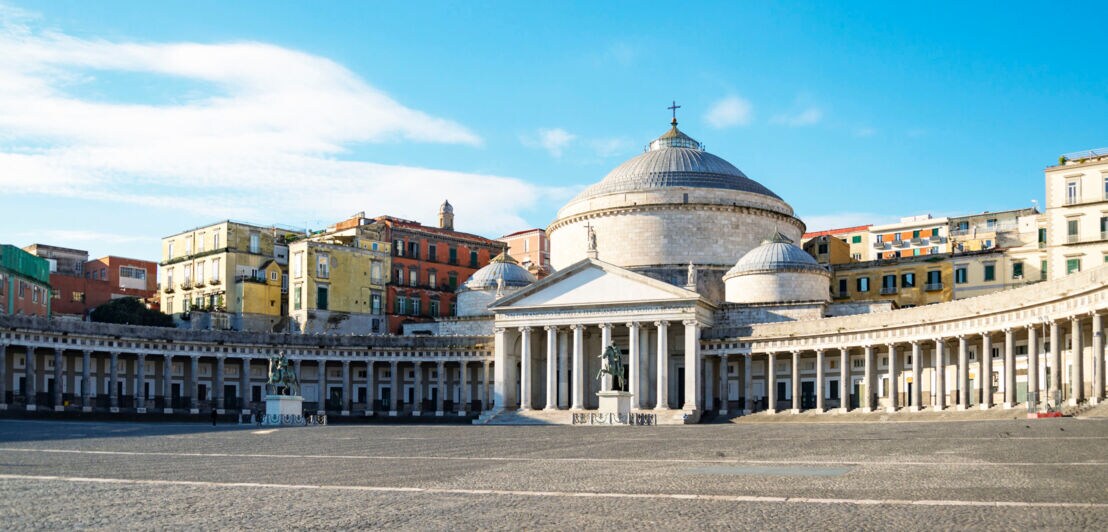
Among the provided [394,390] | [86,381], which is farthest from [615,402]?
[86,381]

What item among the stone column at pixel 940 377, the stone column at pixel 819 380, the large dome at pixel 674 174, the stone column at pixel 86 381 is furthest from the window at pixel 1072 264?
the stone column at pixel 86 381

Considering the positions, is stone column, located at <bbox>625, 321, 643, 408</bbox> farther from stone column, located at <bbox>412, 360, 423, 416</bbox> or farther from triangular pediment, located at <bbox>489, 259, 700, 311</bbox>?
stone column, located at <bbox>412, 360, 423, 416</bbox>

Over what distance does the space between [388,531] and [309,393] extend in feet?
245

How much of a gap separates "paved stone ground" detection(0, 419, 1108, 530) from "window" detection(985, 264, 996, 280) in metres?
51.2

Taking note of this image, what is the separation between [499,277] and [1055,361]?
148 feet

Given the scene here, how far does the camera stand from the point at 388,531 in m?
13.7

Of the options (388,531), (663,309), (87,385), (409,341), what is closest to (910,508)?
(388,531)

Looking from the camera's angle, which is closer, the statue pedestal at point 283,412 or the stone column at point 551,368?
the statue pedestal at point 283,412

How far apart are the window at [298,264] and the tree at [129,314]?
11822 millimetres

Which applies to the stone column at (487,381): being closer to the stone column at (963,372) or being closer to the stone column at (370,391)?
the stone column at (370,391)

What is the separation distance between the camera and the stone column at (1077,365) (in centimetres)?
5056

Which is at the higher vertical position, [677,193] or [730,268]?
[677,193]

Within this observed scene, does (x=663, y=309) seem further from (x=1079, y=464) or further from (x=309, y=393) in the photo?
(x=1079, y=464)

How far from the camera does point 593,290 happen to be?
250 feet
